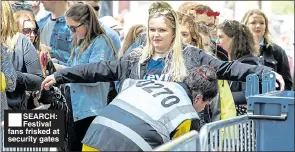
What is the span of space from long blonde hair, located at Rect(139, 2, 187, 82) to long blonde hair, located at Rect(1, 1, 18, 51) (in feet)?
3.36

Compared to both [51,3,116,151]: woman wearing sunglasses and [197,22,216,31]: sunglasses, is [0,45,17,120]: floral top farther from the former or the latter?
[197,22,216,31]: sunglasses

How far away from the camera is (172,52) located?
472 cm

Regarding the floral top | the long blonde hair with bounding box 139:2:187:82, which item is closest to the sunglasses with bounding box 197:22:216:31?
the long blonde hair with bounding box 139:2:187:82

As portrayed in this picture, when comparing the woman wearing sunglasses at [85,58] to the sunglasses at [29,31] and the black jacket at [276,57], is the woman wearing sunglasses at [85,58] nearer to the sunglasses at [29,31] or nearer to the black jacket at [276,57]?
the sunglasses at [29,31]

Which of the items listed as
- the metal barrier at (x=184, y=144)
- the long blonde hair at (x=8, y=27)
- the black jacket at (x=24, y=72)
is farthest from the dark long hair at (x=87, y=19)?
the metal barrier at (x=184, y=144)

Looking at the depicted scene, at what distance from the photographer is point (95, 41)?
20.9 ft

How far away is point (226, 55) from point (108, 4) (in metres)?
3.71

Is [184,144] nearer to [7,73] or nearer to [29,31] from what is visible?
[7,73]

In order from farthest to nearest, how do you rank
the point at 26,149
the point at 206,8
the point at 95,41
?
1. the point at 206,8
2. the point at 95,41
3. the point at 26,149

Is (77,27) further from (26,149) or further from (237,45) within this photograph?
(26,149)

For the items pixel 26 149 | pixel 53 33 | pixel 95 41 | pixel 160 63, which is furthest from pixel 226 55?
pixel 26 149

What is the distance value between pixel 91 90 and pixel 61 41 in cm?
128

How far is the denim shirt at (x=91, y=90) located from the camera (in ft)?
20.3

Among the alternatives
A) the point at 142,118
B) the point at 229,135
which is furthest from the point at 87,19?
the point at 229,135
